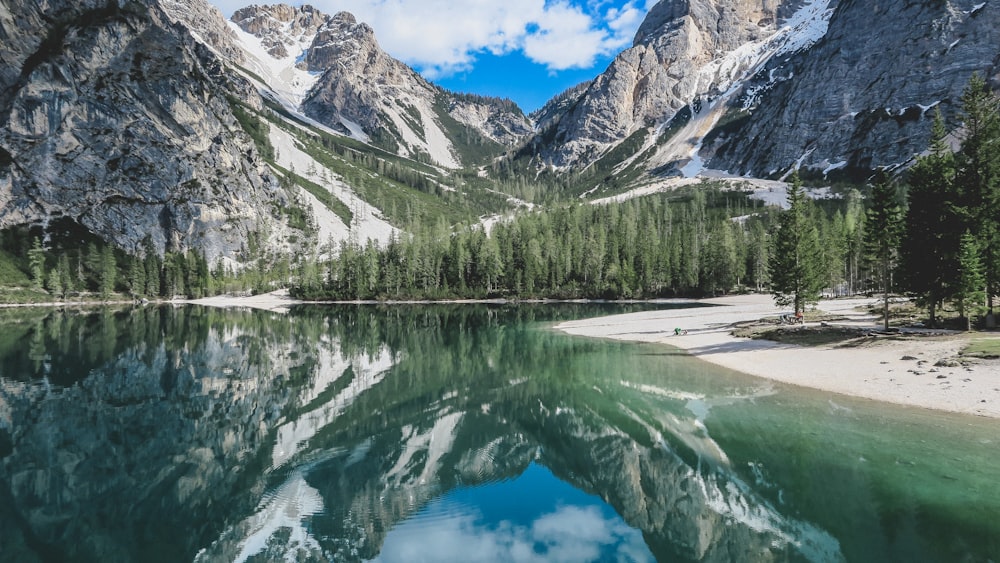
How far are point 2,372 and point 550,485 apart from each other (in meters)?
42.5

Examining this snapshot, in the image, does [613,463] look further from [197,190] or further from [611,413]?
[197,190]

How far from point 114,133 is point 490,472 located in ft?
Answer: 605

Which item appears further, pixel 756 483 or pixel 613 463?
pixel 613 463

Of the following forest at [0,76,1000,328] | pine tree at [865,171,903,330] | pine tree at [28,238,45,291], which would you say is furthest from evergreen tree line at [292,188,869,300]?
pine tree at [865,171,903,330]

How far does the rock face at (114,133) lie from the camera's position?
463ft

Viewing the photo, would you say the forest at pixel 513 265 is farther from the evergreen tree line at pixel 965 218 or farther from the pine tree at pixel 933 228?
the evergreen tree line at pixel 965 218

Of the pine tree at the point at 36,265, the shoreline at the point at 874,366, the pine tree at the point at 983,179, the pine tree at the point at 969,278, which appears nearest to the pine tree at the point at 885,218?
the pine tree at the point at 983,179

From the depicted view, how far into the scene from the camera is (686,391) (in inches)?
1073

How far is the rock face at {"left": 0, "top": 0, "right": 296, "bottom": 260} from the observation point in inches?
5551

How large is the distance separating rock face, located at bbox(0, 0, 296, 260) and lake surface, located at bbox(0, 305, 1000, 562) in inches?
5820

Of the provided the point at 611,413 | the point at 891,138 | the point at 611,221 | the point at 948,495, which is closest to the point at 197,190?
the point at 611,221

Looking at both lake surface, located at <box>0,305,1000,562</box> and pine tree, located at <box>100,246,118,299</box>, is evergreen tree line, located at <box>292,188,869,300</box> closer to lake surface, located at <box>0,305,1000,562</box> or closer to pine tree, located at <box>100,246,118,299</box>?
pine tree, located at <box>100,246,118,299</box>

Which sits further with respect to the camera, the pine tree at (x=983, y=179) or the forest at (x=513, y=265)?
the forest at (x=513, y=265)

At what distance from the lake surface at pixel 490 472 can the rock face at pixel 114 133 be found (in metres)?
148
